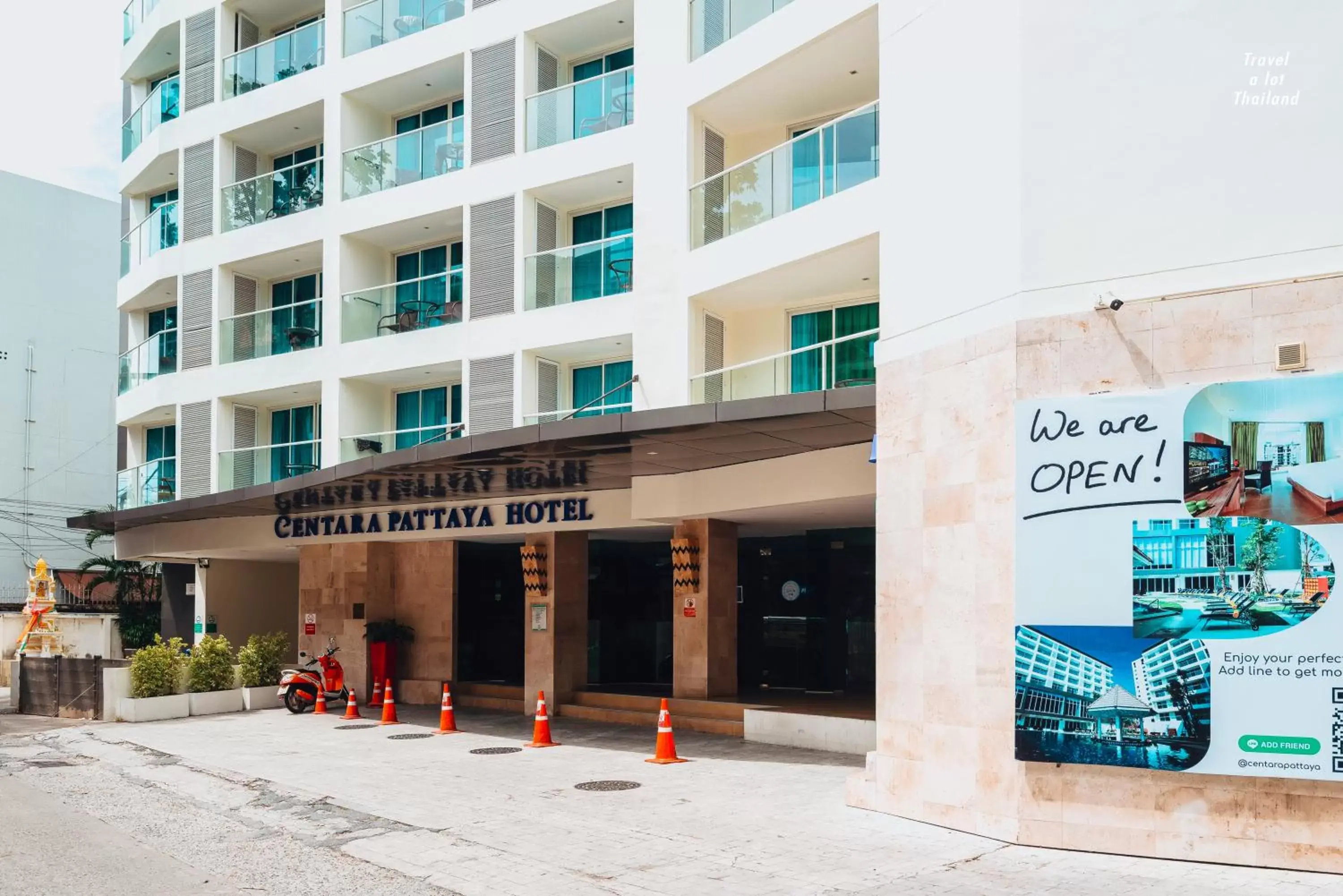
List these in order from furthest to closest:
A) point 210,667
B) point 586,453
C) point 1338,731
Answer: point 210,667 < point 586,453 < point 1338,731

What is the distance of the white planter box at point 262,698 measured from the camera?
25.5 metres

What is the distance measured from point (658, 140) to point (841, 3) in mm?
5006

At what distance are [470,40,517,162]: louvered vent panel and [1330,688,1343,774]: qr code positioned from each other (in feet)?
61.2

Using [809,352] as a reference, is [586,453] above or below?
below

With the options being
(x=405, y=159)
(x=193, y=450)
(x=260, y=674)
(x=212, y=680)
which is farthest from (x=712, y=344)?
(x=193, y=450)

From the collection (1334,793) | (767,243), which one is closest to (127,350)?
(767,243)

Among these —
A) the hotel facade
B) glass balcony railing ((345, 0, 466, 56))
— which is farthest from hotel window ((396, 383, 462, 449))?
glass balcony railing ((345, 0, 466, 56))

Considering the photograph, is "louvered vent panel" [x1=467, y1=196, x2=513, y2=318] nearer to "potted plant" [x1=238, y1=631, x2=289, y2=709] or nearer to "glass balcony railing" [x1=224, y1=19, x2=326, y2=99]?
"glass balcony railing" [x1=224, y1=19, x2=326, y2=99]

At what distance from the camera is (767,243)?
18.9 metres

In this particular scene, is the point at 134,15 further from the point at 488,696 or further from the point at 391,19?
the point at 488,696

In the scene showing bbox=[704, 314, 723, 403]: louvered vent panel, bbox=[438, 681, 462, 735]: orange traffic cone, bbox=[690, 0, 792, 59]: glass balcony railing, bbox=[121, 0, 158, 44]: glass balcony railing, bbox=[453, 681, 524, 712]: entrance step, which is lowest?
bbox=[453, 681, 524, 712]: entrance step

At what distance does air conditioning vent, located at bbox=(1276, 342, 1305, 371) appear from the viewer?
10.0m

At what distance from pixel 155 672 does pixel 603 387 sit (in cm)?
1038

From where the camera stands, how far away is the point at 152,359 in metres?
32.4
